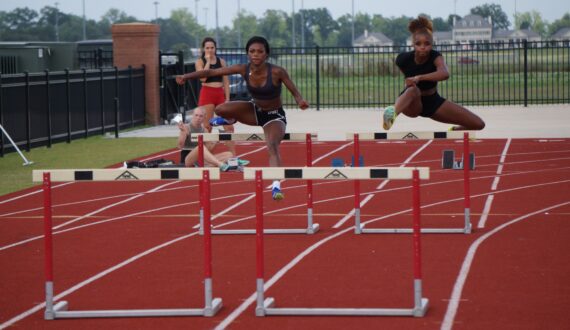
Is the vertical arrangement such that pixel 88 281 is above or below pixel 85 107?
below

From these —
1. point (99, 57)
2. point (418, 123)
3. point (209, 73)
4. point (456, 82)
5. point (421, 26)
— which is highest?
point (421, 26)

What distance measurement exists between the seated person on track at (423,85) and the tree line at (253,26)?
402 feet

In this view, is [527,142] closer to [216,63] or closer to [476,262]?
[216,63]

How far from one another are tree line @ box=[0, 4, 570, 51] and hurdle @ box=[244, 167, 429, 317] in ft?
410

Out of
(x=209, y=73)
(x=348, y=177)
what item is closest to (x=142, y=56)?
(x=209, y=73)

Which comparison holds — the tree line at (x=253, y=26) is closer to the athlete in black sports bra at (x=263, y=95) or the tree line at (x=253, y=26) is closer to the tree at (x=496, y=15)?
the tree at (x=496, y=15)

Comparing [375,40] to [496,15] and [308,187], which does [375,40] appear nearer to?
[496,15]

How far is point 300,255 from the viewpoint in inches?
474

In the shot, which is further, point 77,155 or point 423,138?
point 77,155

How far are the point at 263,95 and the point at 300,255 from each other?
2.08 metres

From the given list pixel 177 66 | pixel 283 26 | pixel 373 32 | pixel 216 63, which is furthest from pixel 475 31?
pixel 216 63

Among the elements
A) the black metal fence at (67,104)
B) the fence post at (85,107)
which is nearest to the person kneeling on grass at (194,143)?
the black metal fence at (67,104)

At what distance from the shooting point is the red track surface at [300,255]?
9414 mm

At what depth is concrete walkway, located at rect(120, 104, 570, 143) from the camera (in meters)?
27.2
